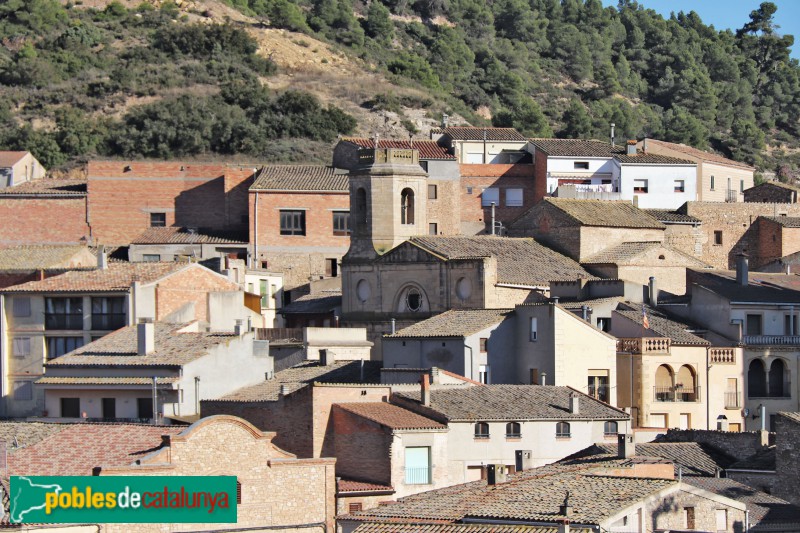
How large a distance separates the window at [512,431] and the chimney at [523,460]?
61cm

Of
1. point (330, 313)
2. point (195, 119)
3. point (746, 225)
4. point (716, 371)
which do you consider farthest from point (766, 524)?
point (195, 119)

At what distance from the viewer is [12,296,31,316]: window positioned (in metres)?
58.6

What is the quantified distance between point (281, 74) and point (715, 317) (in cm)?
5182

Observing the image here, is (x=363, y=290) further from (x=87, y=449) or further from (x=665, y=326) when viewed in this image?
(x=87, y=449)

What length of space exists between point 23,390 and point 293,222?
64.2 ft

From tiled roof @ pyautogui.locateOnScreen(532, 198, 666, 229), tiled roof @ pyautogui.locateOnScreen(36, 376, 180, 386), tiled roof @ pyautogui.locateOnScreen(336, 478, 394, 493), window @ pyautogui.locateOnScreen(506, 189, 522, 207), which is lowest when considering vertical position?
tiled roof @ pyautogui.locateOnScreen(336, 478, 394, 493)

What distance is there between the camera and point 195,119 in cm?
9162

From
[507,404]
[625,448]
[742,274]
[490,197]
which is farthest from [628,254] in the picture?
[625,448]

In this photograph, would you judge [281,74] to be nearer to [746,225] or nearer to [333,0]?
[333,0]

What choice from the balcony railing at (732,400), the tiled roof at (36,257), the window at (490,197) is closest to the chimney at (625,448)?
the balcony railing at (732,400)

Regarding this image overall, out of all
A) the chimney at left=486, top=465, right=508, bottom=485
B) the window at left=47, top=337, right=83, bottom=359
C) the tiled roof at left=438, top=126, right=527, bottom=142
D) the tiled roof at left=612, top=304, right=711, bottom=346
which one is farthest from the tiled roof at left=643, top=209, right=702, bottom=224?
the chimney at left=486, top=465, right=508, bottom=485

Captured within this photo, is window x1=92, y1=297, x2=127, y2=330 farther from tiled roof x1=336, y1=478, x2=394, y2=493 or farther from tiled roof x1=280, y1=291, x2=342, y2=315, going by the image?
tiled roof x1=336, y1=478, x2=394, y2=493

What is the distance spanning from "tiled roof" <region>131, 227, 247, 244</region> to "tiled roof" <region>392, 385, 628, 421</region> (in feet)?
92.9

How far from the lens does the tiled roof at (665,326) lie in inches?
2149
